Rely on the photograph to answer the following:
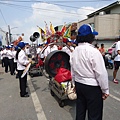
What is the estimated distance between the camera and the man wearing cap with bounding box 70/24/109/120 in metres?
2.18

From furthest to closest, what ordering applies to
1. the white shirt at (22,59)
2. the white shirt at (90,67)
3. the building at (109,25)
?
the building at (109,25) < the white shirt at (22,59) < the white shirt at (90,67)

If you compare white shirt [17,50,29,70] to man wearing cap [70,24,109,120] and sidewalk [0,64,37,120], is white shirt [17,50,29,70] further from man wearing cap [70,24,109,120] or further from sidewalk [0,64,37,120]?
man wearing cap [70,24,109,120]

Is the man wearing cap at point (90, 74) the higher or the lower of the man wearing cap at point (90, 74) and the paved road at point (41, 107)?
the higher

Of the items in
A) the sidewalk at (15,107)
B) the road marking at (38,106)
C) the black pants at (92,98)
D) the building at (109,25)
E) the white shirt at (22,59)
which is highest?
the building at (109,25)

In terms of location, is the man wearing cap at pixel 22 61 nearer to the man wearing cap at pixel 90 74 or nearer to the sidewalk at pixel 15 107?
the sidewalk at pixel 15 107

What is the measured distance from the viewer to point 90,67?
7.32 ft

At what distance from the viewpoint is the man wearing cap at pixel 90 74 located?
2.18 metres

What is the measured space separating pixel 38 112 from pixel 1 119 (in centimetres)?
86

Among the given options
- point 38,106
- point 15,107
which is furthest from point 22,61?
point 38,106

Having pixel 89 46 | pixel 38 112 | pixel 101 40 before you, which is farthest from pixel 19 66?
pixel 101 40

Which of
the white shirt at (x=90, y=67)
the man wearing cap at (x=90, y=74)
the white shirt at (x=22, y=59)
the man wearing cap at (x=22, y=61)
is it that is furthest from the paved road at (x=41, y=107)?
the white shirt at (x=90, y=67)

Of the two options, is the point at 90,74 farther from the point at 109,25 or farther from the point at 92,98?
the point at 109,25

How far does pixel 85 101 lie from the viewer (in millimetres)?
2525

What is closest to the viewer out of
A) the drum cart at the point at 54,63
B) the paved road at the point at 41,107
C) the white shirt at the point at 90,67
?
the white shirt at the point at 90,67
